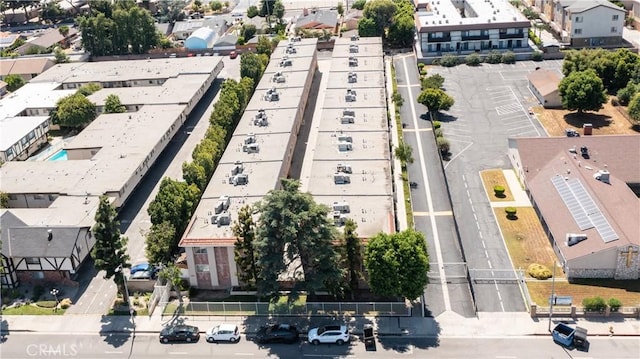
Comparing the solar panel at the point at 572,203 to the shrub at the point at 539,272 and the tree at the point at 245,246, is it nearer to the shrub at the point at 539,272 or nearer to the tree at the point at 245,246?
the shrub at the point at 539,272

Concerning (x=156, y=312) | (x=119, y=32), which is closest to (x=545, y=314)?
(x=156, y=312)

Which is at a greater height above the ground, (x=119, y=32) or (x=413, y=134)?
(x=119, y=32)

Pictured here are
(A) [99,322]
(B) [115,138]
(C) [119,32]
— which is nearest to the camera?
(A) [99,322]

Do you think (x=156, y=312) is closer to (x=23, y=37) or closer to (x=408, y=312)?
(x=408, y=312)

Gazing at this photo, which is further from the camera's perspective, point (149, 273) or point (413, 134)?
point (413, 134)

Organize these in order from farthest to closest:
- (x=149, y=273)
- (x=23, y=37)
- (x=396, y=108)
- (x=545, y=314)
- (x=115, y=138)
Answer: (x=23, y=37), (x=396, y=108), (x=115, y=138), (x=149, y=273), (x=545, y=314)

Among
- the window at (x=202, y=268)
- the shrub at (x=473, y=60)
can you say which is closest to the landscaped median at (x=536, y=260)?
the window at (x=202, y=268)

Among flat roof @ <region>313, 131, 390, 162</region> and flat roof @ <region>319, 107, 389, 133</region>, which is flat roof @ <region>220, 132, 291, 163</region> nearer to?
flat roof @ <region>313, 131, 390, 162</region>
